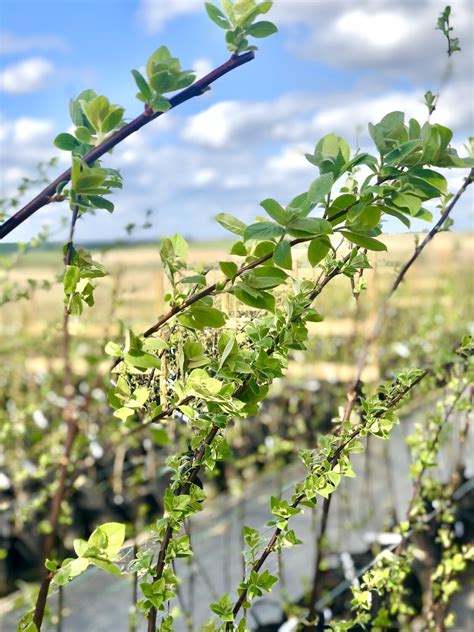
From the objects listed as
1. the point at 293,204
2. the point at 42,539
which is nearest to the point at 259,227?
the point at 293,204

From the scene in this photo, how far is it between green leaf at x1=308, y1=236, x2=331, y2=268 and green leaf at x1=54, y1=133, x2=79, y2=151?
0.89ft

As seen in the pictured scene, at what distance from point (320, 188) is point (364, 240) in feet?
0.28

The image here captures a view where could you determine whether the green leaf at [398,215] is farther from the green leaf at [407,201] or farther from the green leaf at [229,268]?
the green leaf at [229,268]

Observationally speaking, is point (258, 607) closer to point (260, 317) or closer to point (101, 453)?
point (101, 453)

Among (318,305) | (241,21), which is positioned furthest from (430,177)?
(318,305)

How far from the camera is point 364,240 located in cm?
81

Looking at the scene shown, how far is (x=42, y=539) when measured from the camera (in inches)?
140

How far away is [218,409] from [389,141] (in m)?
0.33

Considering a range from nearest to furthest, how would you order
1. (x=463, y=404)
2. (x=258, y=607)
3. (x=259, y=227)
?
(x=259, y=227) < (x=463, y=404) < (x=258, y=607)

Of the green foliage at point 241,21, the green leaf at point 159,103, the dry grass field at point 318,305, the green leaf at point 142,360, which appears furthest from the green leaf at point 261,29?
the dry grass field at point 318,305

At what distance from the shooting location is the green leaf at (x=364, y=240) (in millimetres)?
806

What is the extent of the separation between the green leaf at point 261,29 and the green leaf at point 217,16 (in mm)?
24

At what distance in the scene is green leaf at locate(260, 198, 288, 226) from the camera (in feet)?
2.41

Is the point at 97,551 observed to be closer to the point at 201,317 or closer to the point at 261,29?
the point at 201,317
